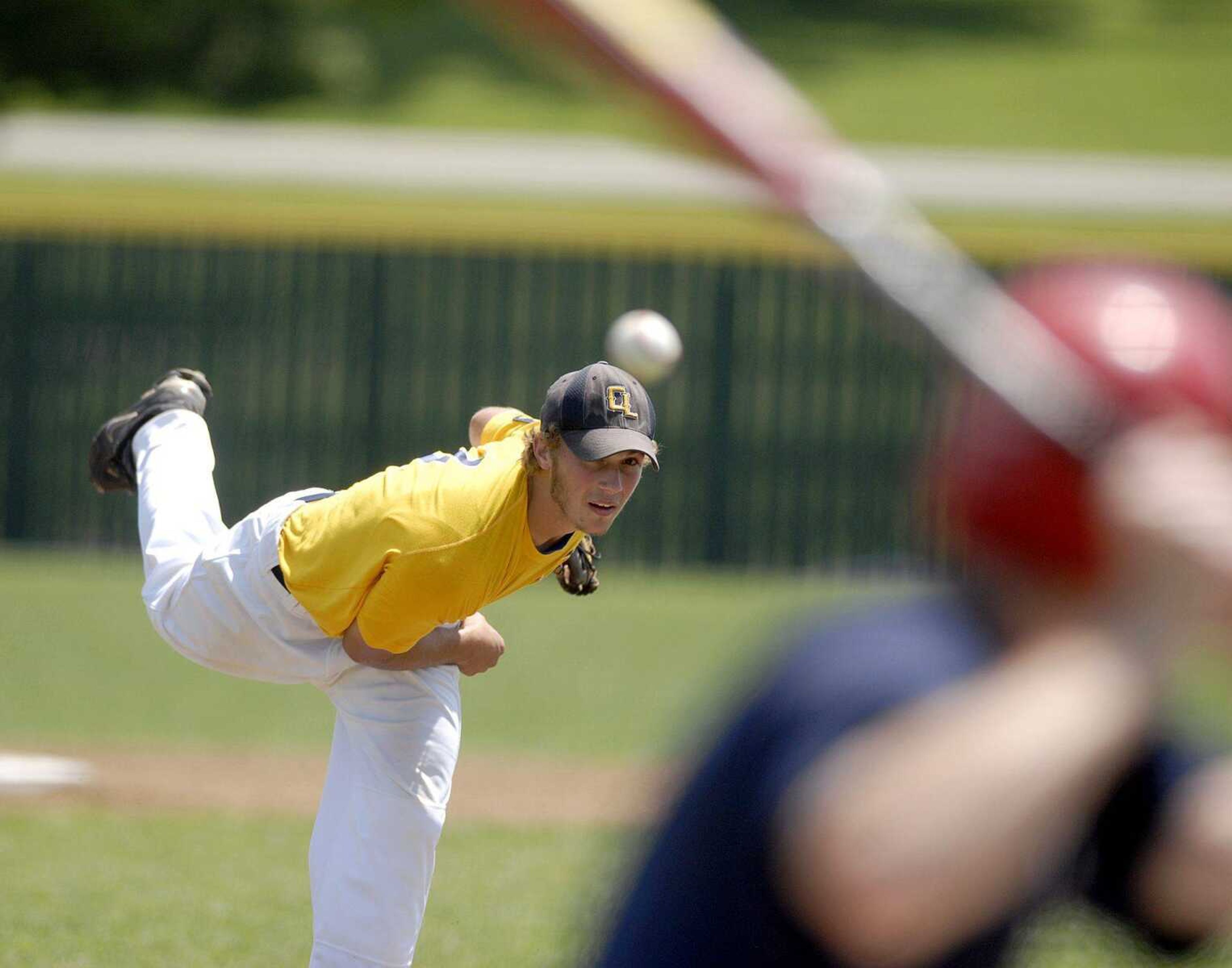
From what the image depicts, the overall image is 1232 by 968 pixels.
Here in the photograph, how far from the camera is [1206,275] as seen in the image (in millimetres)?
14938

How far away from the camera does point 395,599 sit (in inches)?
169

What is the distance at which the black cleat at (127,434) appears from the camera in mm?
5375

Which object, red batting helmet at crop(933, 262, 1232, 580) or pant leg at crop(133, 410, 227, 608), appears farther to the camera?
pant leg at crop(133, 410, 227, 608)

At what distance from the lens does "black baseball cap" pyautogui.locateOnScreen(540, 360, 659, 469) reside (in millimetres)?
4336

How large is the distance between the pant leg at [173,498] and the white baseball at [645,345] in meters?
1.67

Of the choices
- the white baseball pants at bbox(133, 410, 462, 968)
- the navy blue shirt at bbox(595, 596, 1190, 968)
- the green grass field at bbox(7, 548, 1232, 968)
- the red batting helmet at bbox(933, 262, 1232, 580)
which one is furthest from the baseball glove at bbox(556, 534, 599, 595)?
the red batting helmet at bbox(933, 262, 1232, 580)

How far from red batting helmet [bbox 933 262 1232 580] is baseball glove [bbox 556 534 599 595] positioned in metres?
3.09

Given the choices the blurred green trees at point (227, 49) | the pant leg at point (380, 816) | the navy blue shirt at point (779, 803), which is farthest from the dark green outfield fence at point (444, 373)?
the navy blue shirt at point (779, 803)

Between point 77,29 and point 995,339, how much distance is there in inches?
1182

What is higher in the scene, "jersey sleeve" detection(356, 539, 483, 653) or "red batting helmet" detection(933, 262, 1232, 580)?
"red batting helmet" detection(933, 262, 1232, 580)

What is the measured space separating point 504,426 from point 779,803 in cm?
320

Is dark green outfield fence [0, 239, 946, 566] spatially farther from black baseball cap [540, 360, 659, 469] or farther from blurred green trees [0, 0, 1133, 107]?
blurred green trees [0, 0, 1133, 107]

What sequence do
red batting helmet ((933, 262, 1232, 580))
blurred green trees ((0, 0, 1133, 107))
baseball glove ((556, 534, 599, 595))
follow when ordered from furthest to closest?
blurred green trees ((0, 0, 1133, 107)) → baseball glove ((556, 534, 599, 595)) → red batting helmet ((933, 262, 1232, 580))

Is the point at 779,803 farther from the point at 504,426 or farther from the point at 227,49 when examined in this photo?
the point at 227,49
